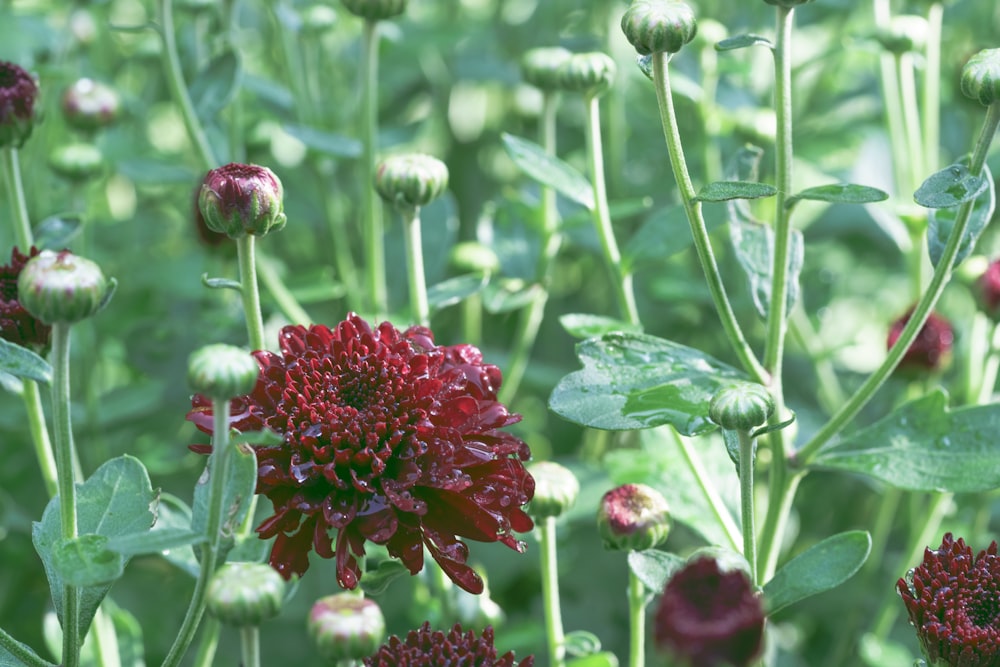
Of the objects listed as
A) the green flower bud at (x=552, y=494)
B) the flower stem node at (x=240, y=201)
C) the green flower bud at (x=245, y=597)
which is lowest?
the green flower bud at (x=552, y=494)

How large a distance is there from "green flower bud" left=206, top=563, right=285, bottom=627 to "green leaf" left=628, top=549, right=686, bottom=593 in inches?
9.0

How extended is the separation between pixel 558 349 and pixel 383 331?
0.74 metres

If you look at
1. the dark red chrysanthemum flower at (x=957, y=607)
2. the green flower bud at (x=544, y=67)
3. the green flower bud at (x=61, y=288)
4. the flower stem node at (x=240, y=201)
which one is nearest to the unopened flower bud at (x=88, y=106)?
the green flower bud at (x=544, y=67)

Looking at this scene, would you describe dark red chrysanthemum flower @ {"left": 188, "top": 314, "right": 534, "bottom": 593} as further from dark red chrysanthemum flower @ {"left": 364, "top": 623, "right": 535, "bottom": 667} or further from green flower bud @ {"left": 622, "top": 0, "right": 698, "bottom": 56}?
green flower bud @ {"left": 622, "top": 0, "right": 698, "bottom": 56}

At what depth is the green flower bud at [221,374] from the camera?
0.62 meters

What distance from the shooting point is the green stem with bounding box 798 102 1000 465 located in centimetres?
76

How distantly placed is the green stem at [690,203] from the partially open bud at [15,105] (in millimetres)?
462

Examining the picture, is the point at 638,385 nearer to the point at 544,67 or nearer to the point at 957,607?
the point at 957,607

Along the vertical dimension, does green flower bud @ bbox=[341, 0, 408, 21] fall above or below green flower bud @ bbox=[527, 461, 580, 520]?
above

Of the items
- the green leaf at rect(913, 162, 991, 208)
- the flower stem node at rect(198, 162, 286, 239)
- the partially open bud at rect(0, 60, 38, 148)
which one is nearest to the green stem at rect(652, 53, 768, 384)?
the green leaf at rect(913, 162, 991, 208)

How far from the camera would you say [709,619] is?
1.69ft

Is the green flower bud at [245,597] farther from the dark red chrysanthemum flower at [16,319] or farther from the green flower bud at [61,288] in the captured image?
the dark red chrysanthemum flower at [16,319]

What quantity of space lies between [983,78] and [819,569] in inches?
11.7

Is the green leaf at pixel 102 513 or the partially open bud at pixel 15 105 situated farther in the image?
the partially open bud at pixel 15 105
